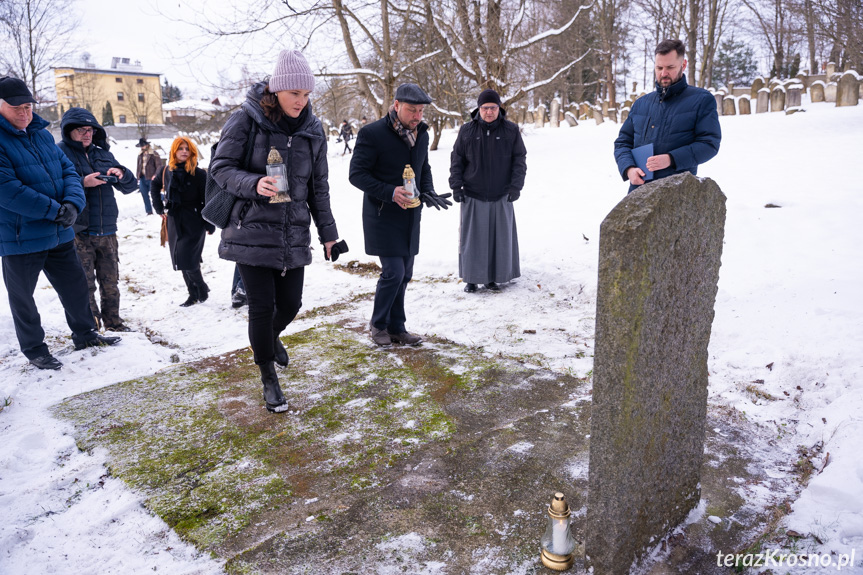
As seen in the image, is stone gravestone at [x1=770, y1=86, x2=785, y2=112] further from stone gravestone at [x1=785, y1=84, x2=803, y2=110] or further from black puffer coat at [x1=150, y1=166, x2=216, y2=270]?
black puffer coat at [x1=150, y1=166, x2=216, y2=270]

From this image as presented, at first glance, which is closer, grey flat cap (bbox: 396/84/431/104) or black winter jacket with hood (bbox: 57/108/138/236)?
grey flat cap (bbox: 396/84/431/104)

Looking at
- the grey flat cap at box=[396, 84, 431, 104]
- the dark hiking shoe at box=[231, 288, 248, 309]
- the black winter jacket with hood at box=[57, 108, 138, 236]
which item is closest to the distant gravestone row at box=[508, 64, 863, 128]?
the dark hiking shoe at box=[231, 288, 248, 309]

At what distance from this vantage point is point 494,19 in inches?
519

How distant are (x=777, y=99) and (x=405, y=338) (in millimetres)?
16571

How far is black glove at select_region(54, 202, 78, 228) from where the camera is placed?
4598 mm

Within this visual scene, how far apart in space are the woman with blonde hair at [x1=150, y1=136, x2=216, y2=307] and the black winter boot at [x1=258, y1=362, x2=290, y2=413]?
3.47 meters

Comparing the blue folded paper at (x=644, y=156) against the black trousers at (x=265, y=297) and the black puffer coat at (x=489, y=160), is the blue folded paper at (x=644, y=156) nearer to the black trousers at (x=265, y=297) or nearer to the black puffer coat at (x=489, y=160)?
the black puffer coat at (x=489, y=160)

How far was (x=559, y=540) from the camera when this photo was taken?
231cm

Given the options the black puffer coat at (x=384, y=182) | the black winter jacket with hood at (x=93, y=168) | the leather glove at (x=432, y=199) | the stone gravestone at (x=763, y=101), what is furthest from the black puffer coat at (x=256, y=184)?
the stone gravestone at (x=763, y=101)

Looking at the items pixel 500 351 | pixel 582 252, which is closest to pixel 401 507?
pixel 500 351

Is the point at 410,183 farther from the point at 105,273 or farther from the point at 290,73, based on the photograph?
the point at 105,273

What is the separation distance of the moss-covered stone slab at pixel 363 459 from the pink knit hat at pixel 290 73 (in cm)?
198

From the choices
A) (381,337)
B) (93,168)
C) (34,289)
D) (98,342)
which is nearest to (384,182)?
(381,337)

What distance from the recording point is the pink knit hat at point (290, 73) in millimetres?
3381
